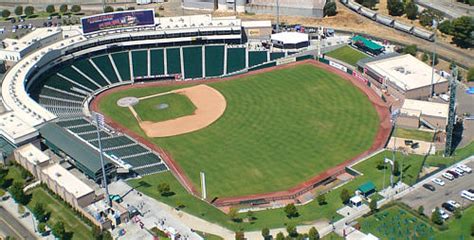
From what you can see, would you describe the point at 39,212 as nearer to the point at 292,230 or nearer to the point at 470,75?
the point at 292,230

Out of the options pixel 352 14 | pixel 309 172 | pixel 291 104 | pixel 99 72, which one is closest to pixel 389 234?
pixel 309 172

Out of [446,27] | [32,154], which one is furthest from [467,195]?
[446,27]

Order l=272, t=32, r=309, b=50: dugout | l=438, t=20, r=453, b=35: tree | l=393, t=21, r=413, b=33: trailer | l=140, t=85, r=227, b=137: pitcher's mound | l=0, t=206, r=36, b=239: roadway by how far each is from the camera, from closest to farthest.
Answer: l=0, t=206, r=36, b=239: roadway
l=140, t=85, r=227, b=137: pitcher's mound
l=272, t=32, r=309, b=50: dugout
l=438, t=20, r=453, b=35: tree
l=393, t=21, r=413, b=33: trailer

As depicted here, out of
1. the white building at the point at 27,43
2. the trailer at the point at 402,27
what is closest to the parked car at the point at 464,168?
the trailer at the point at 402,27

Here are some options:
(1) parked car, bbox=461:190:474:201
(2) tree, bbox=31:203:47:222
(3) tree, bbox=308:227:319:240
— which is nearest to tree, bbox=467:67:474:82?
(1) parked car, bbox=461:190:474:201

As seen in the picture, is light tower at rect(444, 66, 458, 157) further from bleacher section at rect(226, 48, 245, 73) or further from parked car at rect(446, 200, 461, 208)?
bleacher section at rect(226, 48, 245, 73)

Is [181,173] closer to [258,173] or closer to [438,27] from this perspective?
[258,173]

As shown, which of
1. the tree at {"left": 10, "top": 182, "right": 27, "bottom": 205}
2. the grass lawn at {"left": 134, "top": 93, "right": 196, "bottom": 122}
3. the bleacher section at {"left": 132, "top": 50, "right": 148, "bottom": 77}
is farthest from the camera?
the bleacher section at {"left": 132, "top": 50, "right": 148, "bottom": 77}
